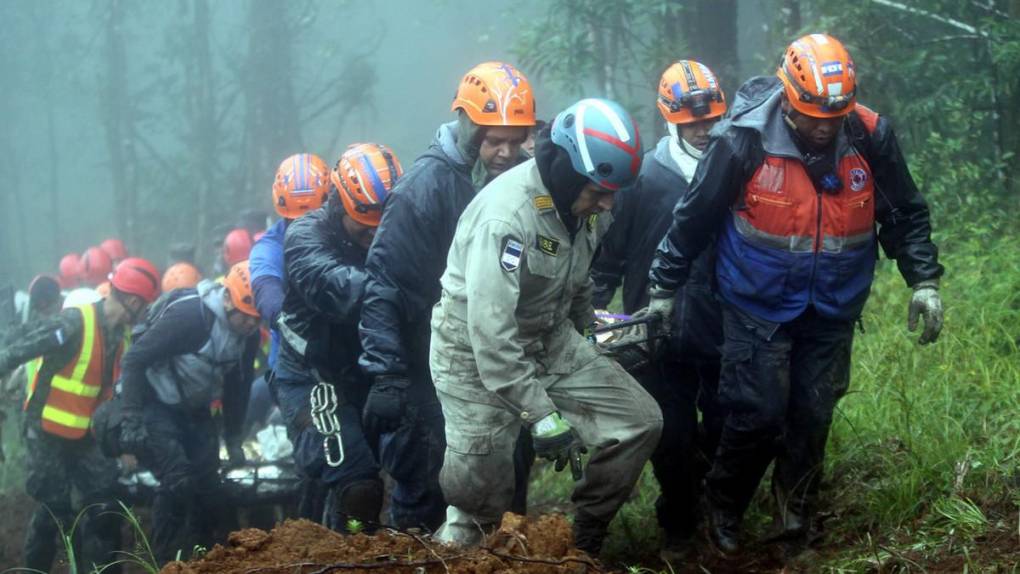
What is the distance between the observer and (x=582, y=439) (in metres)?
4.81

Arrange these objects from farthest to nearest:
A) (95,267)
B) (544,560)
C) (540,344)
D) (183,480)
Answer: (95,267) < (183,480) < (540,344) < (544,560)

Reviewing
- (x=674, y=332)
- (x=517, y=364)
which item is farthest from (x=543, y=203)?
(x=674, y=332)

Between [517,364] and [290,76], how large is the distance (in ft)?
56.3

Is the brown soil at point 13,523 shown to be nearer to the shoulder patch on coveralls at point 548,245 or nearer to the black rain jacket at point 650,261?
the black rain jacket at point 650,261

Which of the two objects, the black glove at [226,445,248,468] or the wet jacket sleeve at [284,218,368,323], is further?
the black glove at [226,445,248,468]

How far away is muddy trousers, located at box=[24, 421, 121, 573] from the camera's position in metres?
7.62

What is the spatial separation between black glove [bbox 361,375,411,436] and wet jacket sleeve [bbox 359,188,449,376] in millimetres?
60

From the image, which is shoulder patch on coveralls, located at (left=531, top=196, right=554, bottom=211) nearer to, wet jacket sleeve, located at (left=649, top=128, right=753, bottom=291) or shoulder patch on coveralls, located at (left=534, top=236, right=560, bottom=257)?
shoulder patch on coveralls, located at (left=534, top=236, right=560, bottom=257)

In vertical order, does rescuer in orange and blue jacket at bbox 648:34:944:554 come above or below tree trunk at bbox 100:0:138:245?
above

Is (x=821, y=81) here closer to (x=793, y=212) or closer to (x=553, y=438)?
(x=793, y=212)

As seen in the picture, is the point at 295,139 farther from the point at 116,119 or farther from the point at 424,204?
the point at 424,204

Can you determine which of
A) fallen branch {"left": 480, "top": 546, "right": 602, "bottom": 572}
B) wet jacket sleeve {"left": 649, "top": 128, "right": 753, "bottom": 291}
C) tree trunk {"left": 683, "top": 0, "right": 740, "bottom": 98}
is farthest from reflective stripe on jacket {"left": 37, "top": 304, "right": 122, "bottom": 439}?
tree trunk {"left": 683, "top": 0, "right": 740, "bottom": 98}

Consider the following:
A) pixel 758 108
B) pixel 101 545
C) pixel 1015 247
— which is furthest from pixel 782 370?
pixel 101 545

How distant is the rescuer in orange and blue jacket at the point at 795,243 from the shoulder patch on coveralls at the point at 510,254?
35.2 inches
